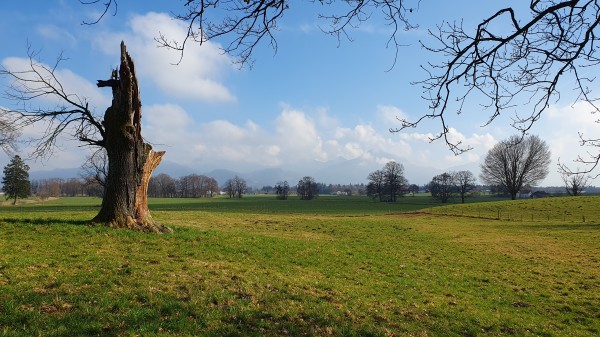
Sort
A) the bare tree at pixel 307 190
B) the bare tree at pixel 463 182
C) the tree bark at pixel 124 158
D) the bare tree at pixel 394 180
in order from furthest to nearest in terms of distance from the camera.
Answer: the bare tree at pixel 307 190
the bare tree at pixel 394 180
the bare tree at pixel 463 182
the tree bark at pixel 124 158

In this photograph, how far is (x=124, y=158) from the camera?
16500mm

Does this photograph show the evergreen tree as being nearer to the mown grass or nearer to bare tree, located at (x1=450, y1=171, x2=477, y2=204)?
the mown grass

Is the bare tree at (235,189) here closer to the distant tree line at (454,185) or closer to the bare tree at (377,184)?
the bare tree at (377,184)

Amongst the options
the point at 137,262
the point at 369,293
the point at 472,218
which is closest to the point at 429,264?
the point at 369,293

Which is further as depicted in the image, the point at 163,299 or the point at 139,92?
the point at 139,92

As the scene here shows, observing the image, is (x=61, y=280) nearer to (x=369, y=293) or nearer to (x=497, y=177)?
(x=369, y=293)

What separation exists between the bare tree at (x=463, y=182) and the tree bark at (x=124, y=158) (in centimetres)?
10756

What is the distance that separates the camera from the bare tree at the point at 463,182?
110 meters

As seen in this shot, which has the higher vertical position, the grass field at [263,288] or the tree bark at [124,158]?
the tree bark at [124,158]

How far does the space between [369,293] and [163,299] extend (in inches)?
245

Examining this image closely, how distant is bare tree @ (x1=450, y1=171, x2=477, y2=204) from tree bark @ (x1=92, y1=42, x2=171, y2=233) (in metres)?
108

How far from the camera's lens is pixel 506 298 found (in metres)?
12.7

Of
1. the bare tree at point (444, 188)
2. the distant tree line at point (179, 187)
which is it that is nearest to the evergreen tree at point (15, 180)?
the distant tree line at point (179, 187)

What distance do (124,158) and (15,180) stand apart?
91.8 metres
